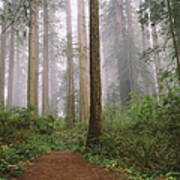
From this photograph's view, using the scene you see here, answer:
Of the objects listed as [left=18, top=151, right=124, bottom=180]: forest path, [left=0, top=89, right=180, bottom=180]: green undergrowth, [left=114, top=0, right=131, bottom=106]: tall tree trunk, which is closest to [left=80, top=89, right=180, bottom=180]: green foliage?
[left=0, top=89, right=180, bottom=180]: green undergrowth

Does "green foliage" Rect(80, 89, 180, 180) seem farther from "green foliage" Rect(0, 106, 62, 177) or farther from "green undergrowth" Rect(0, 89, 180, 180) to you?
"green foliage" Rect(0, 106, 62, 177)

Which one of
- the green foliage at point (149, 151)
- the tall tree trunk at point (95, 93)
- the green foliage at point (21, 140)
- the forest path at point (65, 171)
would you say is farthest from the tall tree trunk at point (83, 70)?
the forest path at point (65, 171)

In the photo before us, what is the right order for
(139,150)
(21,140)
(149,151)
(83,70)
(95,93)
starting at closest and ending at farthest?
(149,151)
(139,150)
(95,93)
(21,140)
(83,70)

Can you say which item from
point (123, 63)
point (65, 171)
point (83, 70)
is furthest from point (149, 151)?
point (123, 63)

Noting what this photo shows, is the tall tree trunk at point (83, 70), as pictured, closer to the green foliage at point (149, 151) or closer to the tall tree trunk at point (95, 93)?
the tall tree trunk at point (95, 93)

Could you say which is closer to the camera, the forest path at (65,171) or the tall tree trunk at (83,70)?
the forest path at (65,171)

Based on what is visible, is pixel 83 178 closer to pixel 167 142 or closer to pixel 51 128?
pixel 167 142

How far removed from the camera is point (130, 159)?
458cm

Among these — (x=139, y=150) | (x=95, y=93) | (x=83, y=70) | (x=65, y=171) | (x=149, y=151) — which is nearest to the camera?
(x=65, y=171)

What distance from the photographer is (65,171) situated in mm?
4297

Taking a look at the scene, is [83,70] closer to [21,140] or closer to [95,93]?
[95,93]

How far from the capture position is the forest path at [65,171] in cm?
386

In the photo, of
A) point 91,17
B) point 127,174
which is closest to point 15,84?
point 91,17

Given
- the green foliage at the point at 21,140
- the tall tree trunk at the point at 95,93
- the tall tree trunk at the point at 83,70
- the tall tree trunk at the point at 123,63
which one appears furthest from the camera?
the tall tree trunk at the point at 123,63
